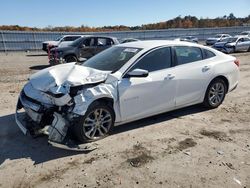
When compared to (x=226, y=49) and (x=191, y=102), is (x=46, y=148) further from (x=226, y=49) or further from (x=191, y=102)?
(x=226, y=49)

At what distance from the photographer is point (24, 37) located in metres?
26.2

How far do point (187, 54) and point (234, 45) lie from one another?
17.5 metres

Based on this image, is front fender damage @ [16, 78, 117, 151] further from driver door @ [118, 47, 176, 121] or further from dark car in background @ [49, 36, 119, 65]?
dark car in background @ [49, 36, 119, 65]

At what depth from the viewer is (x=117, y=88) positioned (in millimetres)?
4871

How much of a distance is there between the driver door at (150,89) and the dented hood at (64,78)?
484 millimetres

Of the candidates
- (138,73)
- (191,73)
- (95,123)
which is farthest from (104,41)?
(95,123)

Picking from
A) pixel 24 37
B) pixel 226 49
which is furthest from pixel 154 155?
pixel 24 37

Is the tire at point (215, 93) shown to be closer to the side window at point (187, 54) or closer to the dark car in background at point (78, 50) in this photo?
the side window at point (187, 54)

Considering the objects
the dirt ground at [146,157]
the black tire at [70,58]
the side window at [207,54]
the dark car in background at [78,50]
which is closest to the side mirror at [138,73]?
the dirt ground at [146,157]

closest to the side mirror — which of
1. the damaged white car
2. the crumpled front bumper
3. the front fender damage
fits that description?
the damaged white car

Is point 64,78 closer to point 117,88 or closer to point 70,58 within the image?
point 117,88

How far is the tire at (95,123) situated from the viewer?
4578 mm

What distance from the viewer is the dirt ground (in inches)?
148

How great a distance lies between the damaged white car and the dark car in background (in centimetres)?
799
